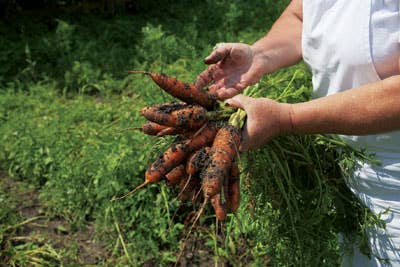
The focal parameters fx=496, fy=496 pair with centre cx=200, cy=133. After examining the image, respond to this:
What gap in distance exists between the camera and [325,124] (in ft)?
4.72

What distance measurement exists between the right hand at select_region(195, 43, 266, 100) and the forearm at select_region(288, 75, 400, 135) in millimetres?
441

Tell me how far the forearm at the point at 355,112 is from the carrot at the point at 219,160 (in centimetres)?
19

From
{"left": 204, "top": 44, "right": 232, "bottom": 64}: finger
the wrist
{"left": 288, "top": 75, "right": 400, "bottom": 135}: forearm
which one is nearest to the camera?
{"left": 288, "top": 75, "right": 400, "bottom": 135}: forearm

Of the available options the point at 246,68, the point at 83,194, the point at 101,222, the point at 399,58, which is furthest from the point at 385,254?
the point at 83,194

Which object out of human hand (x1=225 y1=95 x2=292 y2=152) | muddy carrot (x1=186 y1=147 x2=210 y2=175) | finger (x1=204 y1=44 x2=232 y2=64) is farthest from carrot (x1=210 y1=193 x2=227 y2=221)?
finger (x1=204 y1=44 x2=232 y2=64)

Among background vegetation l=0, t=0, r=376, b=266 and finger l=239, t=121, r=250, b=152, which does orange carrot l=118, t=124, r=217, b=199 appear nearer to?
finger l=239, t=121, r=250, b=152

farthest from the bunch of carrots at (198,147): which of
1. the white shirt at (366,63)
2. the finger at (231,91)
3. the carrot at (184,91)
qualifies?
the white shirt at (366,63)

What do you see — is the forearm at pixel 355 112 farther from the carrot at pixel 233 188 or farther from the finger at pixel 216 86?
the finger at pixel 216 86

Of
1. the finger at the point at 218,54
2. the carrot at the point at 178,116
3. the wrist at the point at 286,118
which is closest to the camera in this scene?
the wrist at the point at 286,118

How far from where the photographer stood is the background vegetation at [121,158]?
1.90 m

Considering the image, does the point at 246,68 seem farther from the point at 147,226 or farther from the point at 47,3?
the point at 47,3

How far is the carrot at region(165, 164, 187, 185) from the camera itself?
165cm

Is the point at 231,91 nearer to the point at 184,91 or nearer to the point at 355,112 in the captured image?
the point at 184,91

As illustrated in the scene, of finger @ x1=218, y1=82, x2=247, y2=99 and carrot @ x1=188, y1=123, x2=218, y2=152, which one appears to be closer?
carrot @ x1=188, y1=123, x2=218, y2=152
